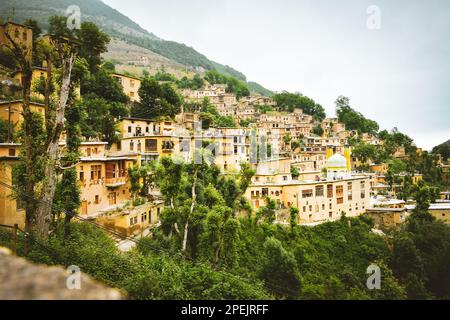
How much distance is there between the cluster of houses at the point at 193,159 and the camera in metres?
23.7

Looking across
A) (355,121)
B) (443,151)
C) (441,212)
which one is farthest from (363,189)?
(355,121)

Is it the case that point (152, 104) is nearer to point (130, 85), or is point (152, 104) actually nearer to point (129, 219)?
point (130, 85)

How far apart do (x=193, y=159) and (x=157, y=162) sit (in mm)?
6156

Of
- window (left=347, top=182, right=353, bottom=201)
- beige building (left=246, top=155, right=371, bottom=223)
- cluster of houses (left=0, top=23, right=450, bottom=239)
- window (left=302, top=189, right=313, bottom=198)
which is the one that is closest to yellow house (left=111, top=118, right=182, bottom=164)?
cluster of houses (left=0, top=23, right=450, bottom=239)

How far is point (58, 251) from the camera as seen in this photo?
444 inches

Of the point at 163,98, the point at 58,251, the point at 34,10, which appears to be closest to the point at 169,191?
the point at 58,251

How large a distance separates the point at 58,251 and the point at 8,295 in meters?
8.58

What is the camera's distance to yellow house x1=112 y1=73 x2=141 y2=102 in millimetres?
50375

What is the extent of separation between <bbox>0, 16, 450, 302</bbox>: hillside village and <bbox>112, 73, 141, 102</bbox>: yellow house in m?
0.17

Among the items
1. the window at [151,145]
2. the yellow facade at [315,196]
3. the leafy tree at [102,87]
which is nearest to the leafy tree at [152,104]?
the leafy tree at [102,87]

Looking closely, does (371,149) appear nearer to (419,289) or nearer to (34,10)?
(419,289)

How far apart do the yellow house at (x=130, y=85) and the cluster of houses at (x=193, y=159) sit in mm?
156
